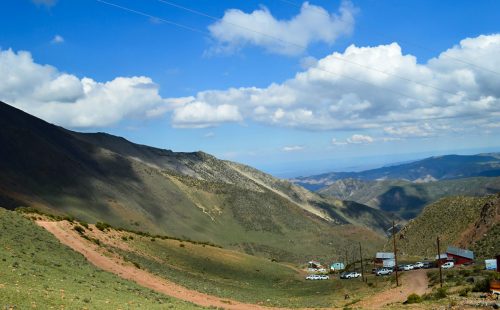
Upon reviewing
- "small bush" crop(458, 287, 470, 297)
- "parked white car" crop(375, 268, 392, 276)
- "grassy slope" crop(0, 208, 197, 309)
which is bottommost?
"parked white car" crop(375, 268, 392, 276)

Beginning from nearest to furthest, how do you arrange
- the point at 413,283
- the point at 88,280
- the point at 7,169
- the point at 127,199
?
the point at 88,280 < the point at 413,283 < the point at 7,169 < the point at 127,199

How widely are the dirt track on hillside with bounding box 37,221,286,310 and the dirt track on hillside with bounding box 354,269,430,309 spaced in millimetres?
13275

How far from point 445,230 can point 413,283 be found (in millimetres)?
70410

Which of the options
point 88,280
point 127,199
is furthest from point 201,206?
point 88,280

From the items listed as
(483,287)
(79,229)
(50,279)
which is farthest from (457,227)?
(50,279)

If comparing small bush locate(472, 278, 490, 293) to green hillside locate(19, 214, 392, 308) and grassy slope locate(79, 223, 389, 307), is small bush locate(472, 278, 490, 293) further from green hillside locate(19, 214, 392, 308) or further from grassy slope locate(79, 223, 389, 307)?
grassy slope locate(79, 223, 389, 307)

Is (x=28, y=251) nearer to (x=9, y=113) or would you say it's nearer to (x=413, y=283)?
(x=413, y=283)

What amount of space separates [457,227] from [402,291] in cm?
7616

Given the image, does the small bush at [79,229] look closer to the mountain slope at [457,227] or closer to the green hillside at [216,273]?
the green hillside at [216,273]

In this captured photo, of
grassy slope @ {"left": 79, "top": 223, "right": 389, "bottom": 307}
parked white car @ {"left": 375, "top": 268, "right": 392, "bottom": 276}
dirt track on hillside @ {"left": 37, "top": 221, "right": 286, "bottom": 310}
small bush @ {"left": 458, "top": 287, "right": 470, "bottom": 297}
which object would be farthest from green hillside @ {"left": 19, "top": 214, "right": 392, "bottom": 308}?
small bush @ {"left": 458, "top": 287, "right": 470, "bottom": 297}

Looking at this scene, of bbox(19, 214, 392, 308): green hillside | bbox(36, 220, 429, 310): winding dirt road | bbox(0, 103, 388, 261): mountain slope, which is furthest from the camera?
bbox(0, 103, 388, 261): mountain slope

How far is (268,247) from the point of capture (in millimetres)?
150000

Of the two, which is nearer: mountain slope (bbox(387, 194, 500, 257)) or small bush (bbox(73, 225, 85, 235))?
small bush (bbox(73, 225, 85, 235))

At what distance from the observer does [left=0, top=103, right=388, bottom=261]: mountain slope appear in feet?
415
